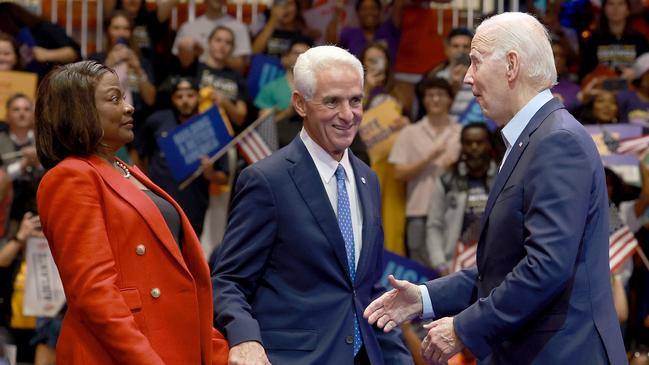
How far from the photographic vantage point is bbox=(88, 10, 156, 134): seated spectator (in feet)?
28.5

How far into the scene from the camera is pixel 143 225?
357 cm

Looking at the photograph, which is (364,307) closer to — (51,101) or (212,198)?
(51,101)

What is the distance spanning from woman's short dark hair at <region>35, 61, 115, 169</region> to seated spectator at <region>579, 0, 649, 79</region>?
639cm

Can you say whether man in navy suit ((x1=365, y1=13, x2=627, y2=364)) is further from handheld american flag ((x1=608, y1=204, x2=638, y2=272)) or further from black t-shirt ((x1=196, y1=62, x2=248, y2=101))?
black t-shirt ((x1=196, y1=62, x2=248, y2=101))

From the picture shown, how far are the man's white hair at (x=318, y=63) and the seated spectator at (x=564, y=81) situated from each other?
455cm

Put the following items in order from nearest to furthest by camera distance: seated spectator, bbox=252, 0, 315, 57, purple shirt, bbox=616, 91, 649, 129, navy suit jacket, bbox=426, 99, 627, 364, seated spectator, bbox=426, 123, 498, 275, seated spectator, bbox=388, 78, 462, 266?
navy suit jacket, bbox=426, 99, 627, 364, seated spectator, bbox=426, 123, 498, 275, seated spectator, bbox=388, 78, 462, 266, purple shirt, bbox=616, 91, 649, 129, seated spectator, bbox=252, 0, 315, 57

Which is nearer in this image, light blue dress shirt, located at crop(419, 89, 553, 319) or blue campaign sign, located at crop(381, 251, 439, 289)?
light blue dress shirt, located at crop(419, 89, 553, 319)

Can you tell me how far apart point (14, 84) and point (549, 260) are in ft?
19.1

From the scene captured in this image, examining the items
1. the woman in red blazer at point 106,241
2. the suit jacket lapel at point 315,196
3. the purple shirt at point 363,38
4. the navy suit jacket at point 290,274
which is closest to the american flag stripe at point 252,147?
the purple shirt at point 363,38

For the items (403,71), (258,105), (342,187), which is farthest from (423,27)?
(342,187)

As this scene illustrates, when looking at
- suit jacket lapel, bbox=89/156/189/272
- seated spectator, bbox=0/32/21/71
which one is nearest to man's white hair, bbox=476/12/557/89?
suit jacket lapel, bbox=89/156/189/272

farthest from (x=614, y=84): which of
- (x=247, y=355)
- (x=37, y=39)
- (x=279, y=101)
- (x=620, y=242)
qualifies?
(x=247, y=355)

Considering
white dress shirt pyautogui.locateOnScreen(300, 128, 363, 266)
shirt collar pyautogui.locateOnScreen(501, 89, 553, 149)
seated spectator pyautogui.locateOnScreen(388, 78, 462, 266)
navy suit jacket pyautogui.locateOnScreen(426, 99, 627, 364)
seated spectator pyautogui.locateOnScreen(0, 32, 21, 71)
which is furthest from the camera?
seated spectator pyautogui.locateOnScreen(0, 32, 21, 71)

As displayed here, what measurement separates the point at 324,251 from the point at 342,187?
0.95ft
